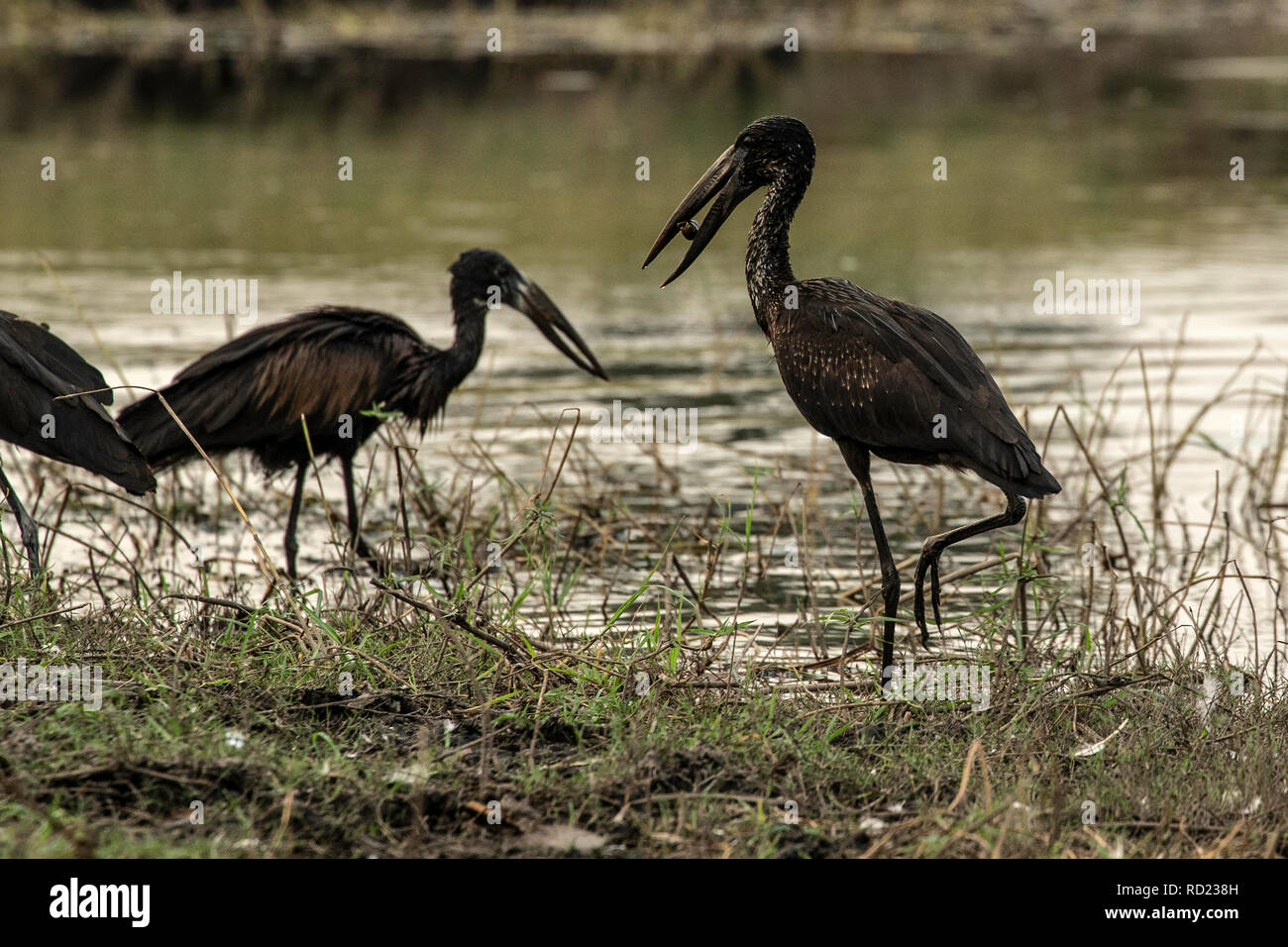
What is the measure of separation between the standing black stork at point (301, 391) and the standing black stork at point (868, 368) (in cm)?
200

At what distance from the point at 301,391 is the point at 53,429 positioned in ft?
5.71

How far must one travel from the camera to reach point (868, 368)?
18.2 ft

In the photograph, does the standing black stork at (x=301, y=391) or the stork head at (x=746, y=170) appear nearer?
the stork head at (x=746, y=170)

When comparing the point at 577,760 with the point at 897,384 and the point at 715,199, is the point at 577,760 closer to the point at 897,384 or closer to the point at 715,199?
the point at 897,384

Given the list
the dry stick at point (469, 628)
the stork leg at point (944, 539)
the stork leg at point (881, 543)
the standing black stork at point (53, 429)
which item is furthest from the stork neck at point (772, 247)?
the standing black stork at point (53, 429)

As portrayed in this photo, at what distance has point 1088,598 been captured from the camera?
6.47 meters

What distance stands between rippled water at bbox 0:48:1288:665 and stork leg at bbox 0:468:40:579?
1664 mm

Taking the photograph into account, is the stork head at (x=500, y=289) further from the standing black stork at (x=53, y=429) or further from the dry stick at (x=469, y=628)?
the dry stick at (x=469, y=628)

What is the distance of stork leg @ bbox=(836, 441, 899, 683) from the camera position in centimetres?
569

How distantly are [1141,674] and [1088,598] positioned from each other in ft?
3.09

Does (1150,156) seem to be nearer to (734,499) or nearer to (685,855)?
(734,499)

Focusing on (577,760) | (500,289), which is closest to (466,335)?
(500,289)

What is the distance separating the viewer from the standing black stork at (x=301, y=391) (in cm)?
737
